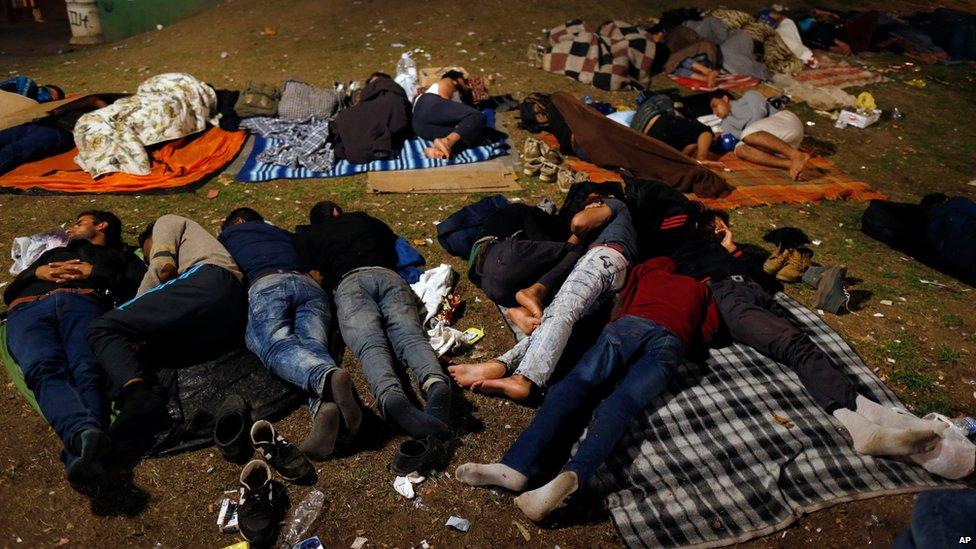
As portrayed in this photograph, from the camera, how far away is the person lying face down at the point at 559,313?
157 inches

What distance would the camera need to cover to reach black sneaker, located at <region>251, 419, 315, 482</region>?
3500mm

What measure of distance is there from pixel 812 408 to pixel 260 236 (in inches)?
177

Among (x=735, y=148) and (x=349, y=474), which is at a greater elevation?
(x=735, y=148)

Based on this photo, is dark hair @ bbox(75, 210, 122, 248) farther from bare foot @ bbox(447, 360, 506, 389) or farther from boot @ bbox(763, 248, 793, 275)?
boot @ bbox(763, 248, 793, 275)

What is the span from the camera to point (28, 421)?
12.9 ft

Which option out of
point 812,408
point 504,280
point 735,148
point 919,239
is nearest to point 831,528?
point 812,408

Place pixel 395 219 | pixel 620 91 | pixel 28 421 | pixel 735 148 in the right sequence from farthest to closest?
1. pixel 620 91
2. pixel 735 148
3. pixel 395 219
4. pixel 28 421

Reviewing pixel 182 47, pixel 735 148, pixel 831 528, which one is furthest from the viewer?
pixel 182 47

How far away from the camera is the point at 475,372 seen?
412 cm

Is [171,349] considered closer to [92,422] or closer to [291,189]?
[92,422]

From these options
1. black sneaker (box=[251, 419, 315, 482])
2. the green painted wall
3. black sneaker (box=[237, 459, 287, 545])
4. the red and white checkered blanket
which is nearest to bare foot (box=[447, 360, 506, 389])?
black sneaker (box=[251, 419, 315, 482])

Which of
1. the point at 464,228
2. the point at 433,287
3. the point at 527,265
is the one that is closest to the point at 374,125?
the point at 464,228

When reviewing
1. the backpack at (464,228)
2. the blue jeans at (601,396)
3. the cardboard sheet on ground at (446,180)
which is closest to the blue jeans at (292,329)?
the blue jeans at (601,396)

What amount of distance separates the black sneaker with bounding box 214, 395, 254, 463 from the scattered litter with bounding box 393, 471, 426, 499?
102cm
